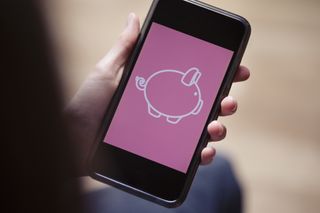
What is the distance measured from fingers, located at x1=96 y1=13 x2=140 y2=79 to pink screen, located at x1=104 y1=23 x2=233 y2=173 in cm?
3

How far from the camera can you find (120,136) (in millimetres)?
650

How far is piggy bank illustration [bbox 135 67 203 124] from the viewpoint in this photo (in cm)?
66

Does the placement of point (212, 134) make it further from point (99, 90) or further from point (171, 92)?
point (99, 90)

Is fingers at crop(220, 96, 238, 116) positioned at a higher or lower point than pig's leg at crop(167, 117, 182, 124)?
higher

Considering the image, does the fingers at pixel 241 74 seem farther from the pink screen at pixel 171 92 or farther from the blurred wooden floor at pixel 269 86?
the blurred wooden floor at pixel 269 86

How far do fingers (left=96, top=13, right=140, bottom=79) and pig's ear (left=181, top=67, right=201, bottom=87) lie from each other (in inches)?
3.5

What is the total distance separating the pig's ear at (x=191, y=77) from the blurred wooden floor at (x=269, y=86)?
0.36 metres

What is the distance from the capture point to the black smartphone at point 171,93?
2.11 feet

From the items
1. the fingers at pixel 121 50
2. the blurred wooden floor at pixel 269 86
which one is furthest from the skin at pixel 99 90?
the blurred wooden floor at pixel 269 86

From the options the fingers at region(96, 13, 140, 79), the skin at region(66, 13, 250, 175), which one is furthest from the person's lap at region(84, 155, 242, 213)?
the fingers at region(96, 13, 140, 79)

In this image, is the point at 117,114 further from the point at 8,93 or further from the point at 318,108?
the point at 318,108

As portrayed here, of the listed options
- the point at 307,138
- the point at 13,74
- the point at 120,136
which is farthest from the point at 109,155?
the point at 307,138

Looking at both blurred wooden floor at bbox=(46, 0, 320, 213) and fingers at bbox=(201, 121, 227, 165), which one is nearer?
fingers at bbox=(201, 121, 227, 165)

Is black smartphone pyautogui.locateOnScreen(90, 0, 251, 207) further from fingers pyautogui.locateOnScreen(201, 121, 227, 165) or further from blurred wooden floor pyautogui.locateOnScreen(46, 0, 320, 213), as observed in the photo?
blurred wooden floor pyautogui.locateOnScreen(46, 0, 320, 213)
